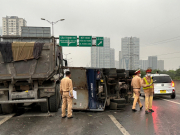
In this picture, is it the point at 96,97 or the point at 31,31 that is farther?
the point at 31,31

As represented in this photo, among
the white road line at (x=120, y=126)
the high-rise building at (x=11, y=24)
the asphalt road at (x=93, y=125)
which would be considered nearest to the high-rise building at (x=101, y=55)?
the high-rise building at (x=11, y=24)

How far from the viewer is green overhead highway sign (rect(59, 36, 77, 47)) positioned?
24734 mm

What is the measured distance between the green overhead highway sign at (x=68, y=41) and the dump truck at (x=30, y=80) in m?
17.5

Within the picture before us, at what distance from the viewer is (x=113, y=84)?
8.10m

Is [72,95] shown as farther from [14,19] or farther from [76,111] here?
[14,19]

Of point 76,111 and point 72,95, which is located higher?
point 72,95

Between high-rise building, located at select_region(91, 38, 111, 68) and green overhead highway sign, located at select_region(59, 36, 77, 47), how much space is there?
70.0 m

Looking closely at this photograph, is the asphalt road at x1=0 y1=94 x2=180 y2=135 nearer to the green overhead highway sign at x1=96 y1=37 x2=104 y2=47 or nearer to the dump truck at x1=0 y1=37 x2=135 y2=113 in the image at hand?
the dump truck at x1=0 y1=37 x2=135 y2=113

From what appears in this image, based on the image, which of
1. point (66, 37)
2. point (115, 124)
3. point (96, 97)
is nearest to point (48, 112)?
point (96, 97)

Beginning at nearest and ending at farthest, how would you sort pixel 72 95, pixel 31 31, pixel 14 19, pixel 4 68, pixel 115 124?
pixel 115 124
pixel 72 95
pixel 4 68
pixel 31 31
pixel 14 19

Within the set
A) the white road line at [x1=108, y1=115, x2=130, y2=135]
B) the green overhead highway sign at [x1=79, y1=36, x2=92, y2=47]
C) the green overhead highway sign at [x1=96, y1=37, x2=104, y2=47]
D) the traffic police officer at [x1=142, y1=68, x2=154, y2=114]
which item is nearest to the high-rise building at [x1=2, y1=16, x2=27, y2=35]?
the green overhead highway sign at [x1=79, y1=36, x2=92, y2=47]

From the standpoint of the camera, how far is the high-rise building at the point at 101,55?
95.7 m

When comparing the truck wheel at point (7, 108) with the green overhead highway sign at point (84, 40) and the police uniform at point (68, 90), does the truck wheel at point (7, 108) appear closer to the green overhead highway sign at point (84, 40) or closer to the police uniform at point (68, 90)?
the police uniform at point (68, 90)

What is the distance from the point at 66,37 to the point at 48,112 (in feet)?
60.0
